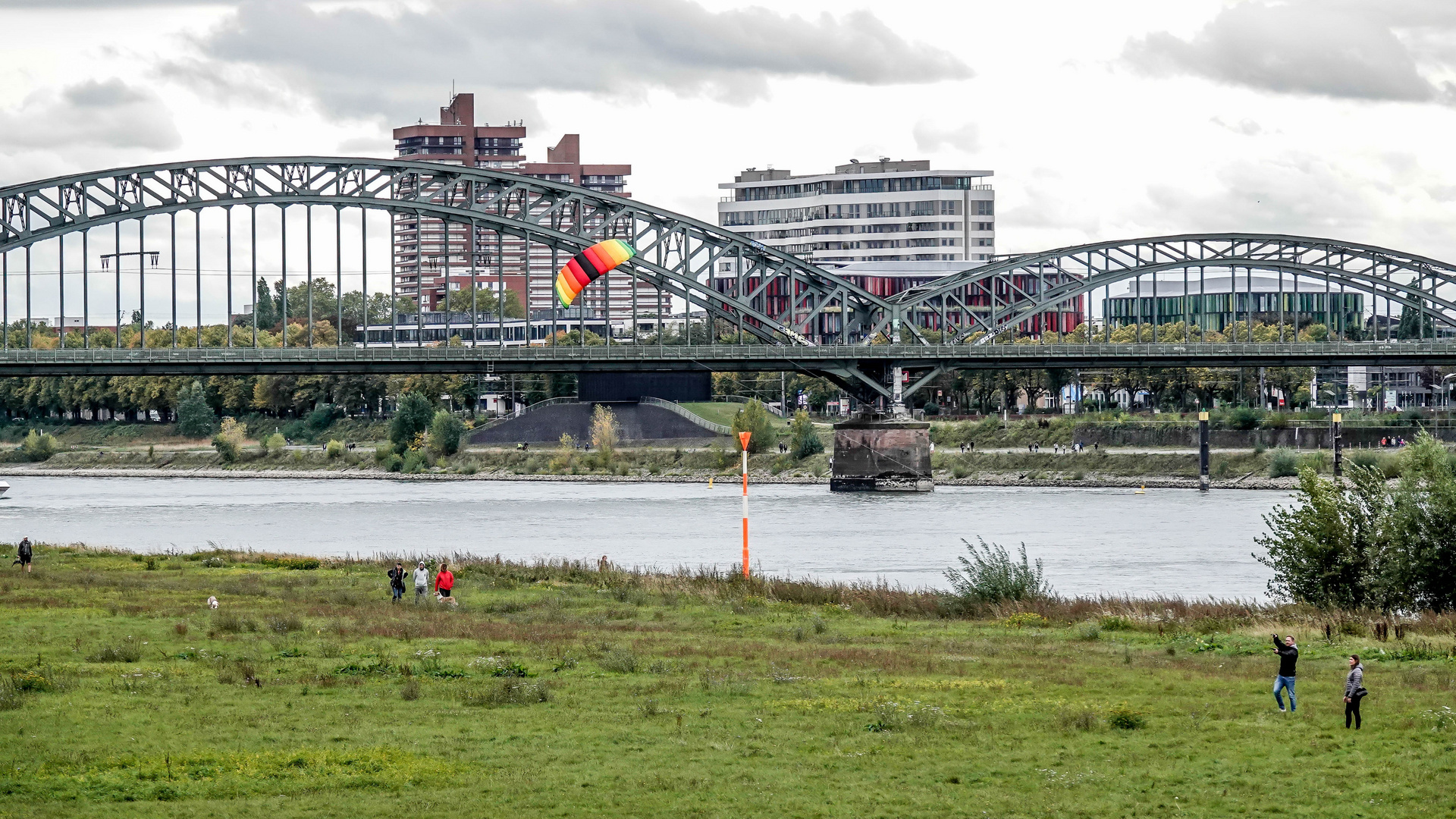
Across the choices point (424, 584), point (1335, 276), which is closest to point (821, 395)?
point (1335, 276)

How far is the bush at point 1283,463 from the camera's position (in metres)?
108

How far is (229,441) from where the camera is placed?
161 m

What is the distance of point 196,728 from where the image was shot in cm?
2242

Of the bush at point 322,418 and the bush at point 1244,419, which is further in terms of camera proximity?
the bush at point 322,418

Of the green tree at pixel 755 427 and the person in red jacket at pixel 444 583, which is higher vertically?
the green tree at pixel 755 427

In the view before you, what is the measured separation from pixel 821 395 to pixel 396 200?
6299 centimetres

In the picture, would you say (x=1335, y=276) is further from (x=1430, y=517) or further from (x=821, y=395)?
(x=1430, y=517)

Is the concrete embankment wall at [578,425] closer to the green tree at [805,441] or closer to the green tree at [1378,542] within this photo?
the green tree at [805,441]

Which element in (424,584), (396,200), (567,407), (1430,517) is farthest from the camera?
(567,407)

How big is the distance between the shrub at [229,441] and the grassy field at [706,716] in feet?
412

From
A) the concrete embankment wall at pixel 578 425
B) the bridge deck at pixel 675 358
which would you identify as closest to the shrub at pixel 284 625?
the bridge deck at pixel 675 358

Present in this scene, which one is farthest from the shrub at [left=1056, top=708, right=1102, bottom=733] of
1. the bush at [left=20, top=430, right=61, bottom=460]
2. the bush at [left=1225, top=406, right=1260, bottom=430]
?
the bush at [left=20, top=430, right=61, bottom=460]

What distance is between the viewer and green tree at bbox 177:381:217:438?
566 ft

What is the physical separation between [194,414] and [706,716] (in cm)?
15728
